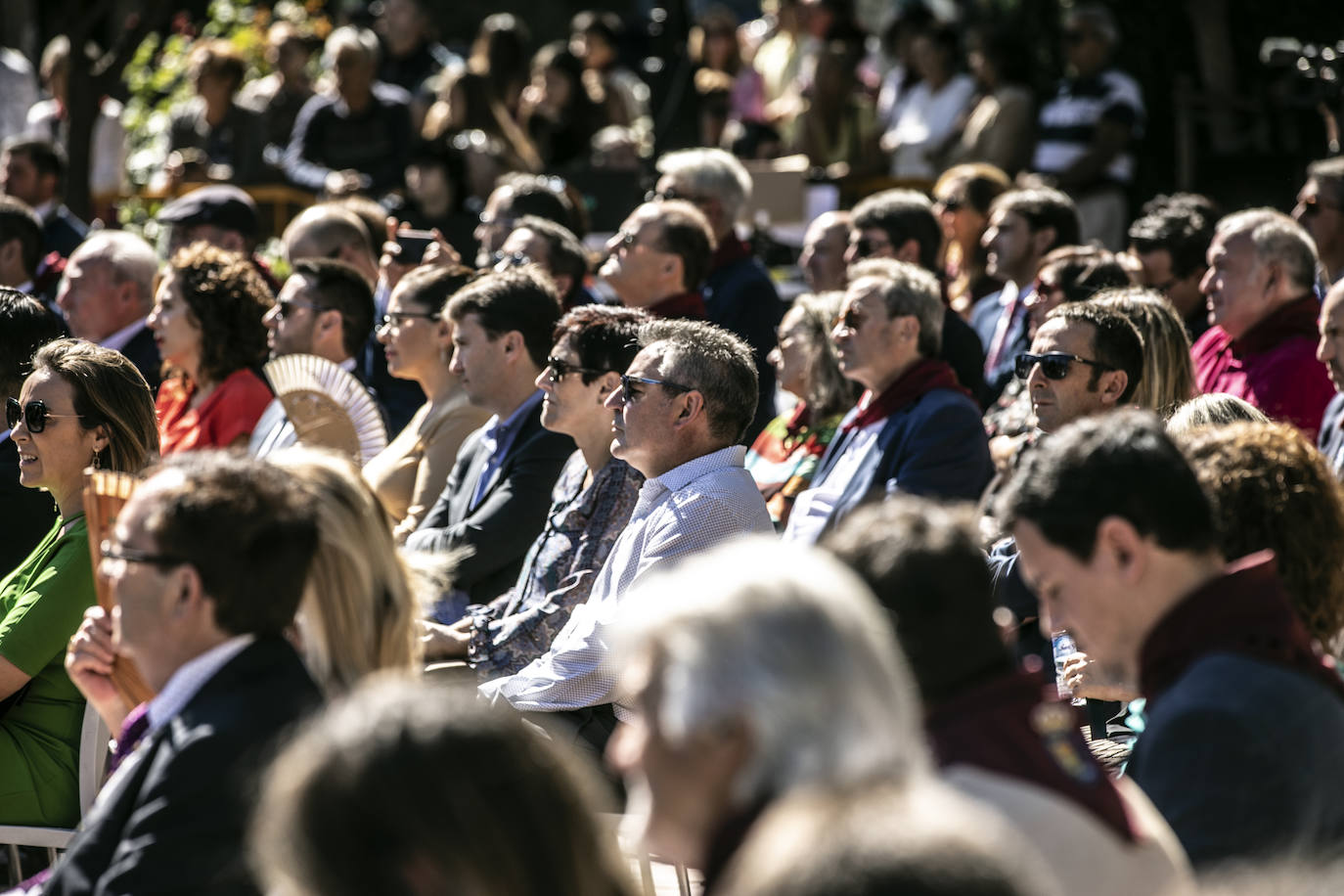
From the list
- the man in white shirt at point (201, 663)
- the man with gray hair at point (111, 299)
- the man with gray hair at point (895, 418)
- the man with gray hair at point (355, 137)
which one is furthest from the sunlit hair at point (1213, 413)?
the man with gray hair at point (355, 137)

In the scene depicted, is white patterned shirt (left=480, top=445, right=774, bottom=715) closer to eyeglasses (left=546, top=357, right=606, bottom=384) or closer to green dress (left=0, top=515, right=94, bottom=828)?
eyeglasses (left=546, top=357, right=606, bottom=384)

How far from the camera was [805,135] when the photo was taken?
1033 cm

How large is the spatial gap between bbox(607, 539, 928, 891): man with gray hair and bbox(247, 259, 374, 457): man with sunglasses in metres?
4.51

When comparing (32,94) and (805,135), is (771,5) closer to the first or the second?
(805,135)

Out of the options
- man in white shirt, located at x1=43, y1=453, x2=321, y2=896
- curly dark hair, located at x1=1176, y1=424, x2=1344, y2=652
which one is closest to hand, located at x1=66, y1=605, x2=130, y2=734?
man in white shirt, located at x1=43, y1=453, x2=321, y2=896

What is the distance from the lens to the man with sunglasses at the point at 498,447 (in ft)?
16.4

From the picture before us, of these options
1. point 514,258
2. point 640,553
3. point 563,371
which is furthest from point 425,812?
point 514,258

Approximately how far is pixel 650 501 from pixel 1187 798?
2.21m

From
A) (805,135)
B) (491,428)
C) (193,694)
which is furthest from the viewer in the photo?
(805,135)

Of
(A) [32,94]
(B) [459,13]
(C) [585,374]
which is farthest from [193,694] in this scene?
(B) [459,13]

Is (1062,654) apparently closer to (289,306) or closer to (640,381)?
(640,381)

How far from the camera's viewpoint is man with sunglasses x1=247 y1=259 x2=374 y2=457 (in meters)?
6.23

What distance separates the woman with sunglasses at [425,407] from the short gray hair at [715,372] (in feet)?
4.42

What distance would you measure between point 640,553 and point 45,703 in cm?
143
